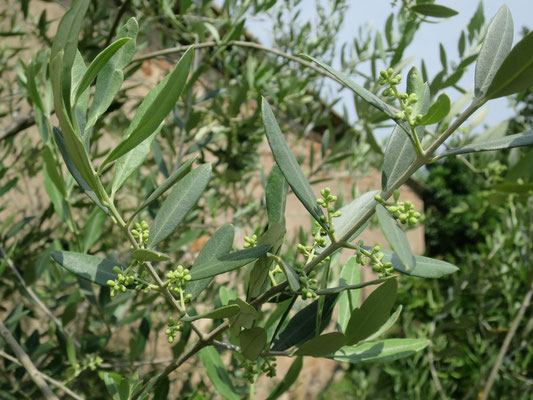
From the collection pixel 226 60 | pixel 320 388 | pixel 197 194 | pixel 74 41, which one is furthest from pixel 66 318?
pixel 320 388

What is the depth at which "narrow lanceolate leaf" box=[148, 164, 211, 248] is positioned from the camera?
18.1 inches

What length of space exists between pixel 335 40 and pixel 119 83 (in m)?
1.56

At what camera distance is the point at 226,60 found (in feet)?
5.57

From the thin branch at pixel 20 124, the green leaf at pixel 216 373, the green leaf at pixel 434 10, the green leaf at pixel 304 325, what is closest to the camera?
the green leaf at pixel 304 325

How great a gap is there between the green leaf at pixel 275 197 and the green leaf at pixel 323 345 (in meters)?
0.11

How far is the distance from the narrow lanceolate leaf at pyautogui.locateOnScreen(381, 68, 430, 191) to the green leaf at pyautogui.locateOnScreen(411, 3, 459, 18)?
1.43 ft

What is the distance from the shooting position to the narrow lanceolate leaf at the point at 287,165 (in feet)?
1.38

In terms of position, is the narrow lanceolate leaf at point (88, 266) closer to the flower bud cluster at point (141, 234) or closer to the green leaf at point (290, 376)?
the flower bud cluster at point (141, 234)

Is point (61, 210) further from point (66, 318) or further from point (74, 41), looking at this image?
point (74, 41)

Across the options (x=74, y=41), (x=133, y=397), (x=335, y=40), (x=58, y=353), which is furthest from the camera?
(x=335, y=40)

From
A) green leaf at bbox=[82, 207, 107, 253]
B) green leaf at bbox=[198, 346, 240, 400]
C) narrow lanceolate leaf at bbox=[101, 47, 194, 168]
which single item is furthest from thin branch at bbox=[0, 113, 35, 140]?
narrow lanceolate leaf at bbox=[101, 47, 194, 168]

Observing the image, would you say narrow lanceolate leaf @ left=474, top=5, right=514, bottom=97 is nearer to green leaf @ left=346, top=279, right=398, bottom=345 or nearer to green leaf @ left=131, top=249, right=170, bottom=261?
green leaf @ left=346, top=279, right=398, bottom=345

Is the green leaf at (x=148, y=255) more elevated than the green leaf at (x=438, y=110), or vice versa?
the green leaf at (x=438, y=110)

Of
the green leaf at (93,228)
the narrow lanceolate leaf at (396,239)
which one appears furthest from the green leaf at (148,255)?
the green leaf at (93,228)
